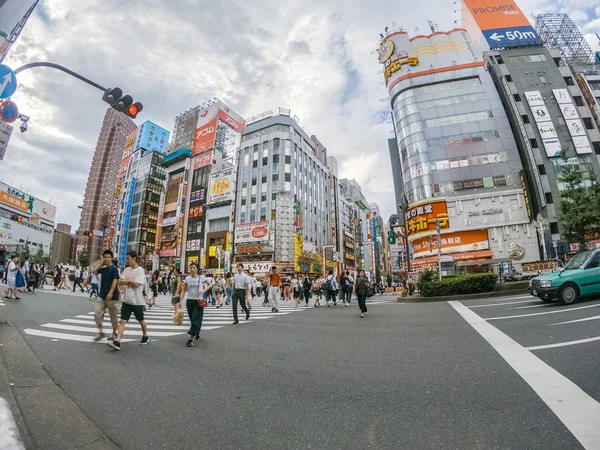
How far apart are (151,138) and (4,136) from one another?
73433mm

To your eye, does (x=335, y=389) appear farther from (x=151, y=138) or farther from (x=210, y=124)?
(x=151, y=138)

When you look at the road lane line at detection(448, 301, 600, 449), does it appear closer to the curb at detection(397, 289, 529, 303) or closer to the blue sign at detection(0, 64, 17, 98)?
the curb at detection(397, 289, 529, 303)

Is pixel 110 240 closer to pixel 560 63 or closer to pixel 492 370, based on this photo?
pixel 492 370

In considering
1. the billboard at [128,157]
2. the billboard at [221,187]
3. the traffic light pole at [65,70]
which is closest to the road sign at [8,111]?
the traffic light pole at [65,70]

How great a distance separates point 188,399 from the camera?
301cm

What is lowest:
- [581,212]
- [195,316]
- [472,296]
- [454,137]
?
[195,316]

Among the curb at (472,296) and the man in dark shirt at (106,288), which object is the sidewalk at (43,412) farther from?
the curb at (472,296)

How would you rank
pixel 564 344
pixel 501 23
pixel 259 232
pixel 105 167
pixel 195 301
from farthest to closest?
pixel 105 167 < pixel 259 232 < pixel 501 23 < pixel 195 301 < pixel 564 344

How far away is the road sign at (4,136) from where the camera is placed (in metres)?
7.67

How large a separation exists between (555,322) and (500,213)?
3279cm

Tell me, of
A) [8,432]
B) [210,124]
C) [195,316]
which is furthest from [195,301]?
[210,124]

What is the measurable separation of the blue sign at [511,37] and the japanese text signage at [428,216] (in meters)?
27.1

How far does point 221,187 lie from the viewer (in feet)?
173

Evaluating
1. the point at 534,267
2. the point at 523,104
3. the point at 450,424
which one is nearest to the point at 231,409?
→ the point at 450,424
